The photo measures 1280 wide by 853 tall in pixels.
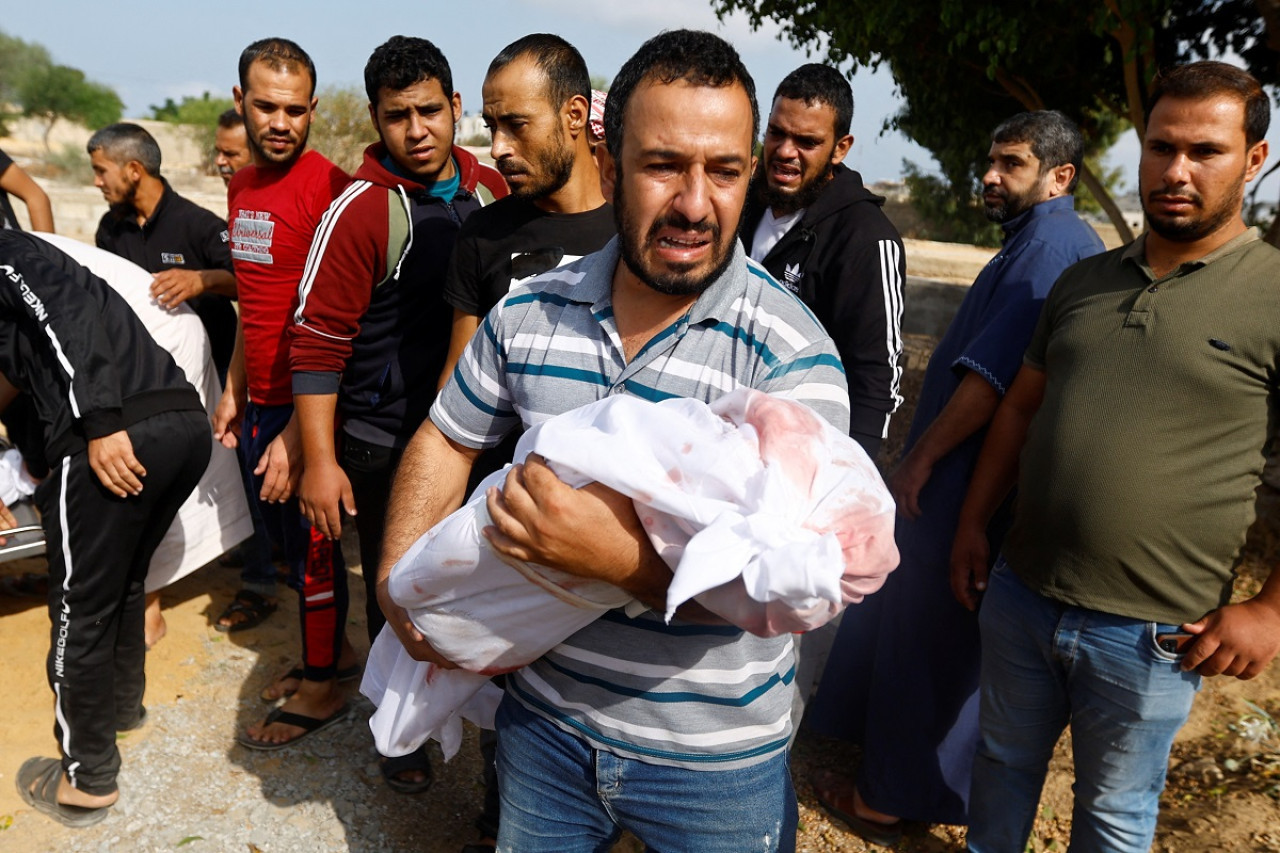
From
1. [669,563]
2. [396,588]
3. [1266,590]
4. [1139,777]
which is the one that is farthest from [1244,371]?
[396,588]

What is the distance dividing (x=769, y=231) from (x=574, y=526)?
2.06m

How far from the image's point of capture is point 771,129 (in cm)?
314

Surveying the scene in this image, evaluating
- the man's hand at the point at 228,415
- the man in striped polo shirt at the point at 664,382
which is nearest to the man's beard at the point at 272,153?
the man's hand at the point at 228,415

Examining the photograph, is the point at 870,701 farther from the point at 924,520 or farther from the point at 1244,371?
the point at 1244,371

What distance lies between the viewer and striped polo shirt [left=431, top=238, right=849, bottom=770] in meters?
1.55

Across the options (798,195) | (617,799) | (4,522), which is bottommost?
(4,522)

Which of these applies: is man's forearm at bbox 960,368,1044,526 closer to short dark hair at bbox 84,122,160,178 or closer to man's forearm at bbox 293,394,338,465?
man's forearm at bbox 293,394,338,465

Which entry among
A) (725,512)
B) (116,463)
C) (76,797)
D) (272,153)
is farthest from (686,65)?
(76,797)

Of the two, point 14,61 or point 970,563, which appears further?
point 14,61

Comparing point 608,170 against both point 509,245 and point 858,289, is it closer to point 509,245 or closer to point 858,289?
point 509,245

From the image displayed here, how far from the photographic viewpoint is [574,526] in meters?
1.32

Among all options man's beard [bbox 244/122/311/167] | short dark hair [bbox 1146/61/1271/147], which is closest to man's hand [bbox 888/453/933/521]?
short dark hair [bbox 1146/61/1271/147]

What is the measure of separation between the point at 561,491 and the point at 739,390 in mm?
301

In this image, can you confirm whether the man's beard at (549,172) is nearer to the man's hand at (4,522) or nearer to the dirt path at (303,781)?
the dirt path at (303,781)
